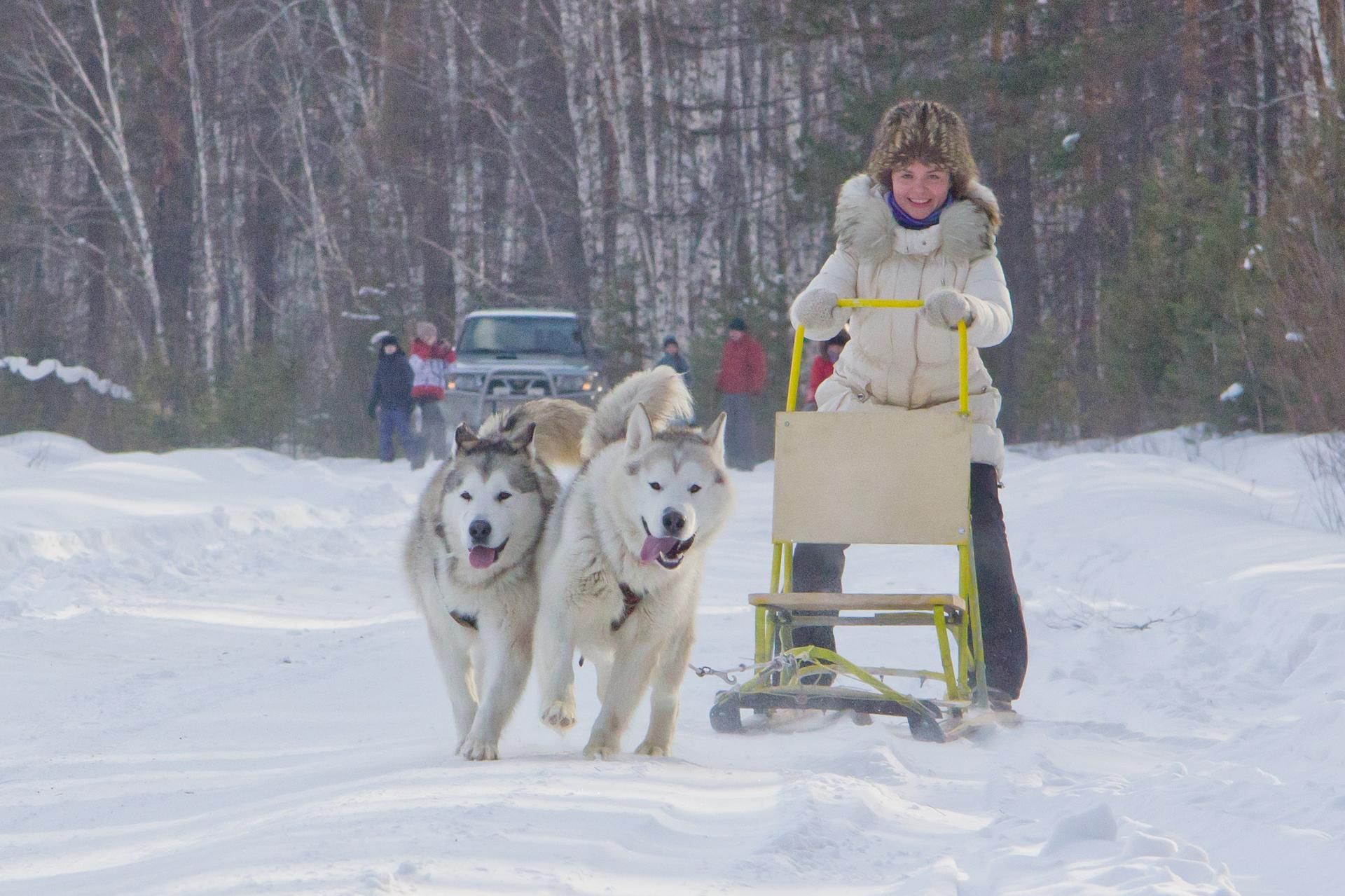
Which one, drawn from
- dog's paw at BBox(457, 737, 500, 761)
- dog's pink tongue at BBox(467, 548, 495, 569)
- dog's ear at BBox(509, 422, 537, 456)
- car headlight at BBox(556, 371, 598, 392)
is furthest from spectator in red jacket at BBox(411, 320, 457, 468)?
dog's paw at BBox(457, 737, 500, 761)

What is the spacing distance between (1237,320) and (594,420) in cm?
978

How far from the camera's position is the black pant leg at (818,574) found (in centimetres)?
495

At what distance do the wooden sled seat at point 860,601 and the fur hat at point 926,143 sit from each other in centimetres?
125

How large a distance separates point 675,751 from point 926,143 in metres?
1.97

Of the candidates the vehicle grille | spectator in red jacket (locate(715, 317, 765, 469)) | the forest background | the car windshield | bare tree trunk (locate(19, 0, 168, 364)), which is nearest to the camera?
the vehicle grille

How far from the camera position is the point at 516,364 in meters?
17.1

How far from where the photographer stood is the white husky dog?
4.15m

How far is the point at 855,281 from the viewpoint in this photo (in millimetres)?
4727

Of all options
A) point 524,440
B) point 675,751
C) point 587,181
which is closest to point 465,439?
point 524,440

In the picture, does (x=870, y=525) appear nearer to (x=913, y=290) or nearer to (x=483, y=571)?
(x=913, y=290)

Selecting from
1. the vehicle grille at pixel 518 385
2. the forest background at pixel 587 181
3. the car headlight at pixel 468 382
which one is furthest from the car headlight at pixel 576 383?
the forest background at pixel 587 181

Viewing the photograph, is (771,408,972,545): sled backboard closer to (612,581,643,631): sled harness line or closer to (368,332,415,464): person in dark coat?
(612,581,643,631): sled harness line

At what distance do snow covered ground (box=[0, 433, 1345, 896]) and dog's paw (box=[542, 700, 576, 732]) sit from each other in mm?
93

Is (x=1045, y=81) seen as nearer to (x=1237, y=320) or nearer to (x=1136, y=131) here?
(x=1136, y=131)
